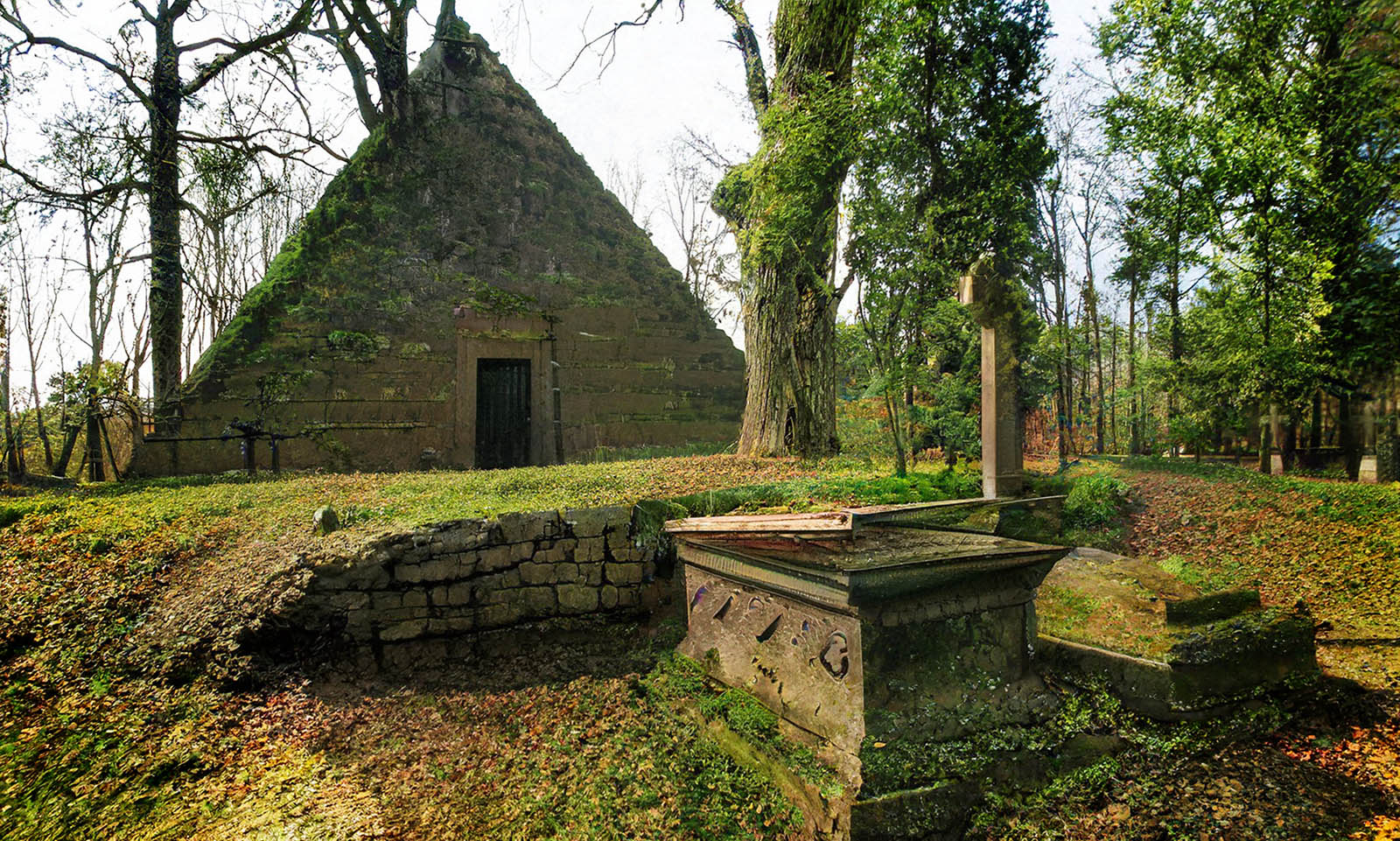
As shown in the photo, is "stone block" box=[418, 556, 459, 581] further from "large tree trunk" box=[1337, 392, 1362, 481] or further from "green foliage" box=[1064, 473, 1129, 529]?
"large tree trunk" box=[1337, 392, 1362, 481]

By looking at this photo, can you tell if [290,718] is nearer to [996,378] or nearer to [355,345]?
[996,378]

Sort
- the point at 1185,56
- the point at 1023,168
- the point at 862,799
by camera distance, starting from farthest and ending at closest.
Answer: the point at 1023,168
the point at 1185,56
the point at 862,799

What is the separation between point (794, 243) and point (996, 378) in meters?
3.14

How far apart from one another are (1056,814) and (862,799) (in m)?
0.99

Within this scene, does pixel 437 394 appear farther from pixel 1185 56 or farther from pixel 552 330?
pixel 1185 56

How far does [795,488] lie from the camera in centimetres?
594

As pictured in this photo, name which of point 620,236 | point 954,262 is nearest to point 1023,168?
point 954,262

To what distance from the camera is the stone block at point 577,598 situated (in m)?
5.23

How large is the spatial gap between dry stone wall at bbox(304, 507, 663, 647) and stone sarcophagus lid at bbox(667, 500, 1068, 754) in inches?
73.8

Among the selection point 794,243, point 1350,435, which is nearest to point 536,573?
point 794,243

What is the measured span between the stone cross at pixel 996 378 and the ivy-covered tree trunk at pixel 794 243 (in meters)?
2.51

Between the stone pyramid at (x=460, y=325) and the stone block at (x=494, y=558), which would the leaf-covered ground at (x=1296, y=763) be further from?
the stone pyramid at (x=460, y=325)

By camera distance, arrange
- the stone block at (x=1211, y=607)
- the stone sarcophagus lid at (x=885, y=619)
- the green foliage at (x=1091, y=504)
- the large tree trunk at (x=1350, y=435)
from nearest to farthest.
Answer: the stone sarcophagus lid at (x=885, y=619)
the stone block at (x=1211, y=607)
the large tree trunk at (x=1350, y=435)
the green foliage at (x=1091, y=504)

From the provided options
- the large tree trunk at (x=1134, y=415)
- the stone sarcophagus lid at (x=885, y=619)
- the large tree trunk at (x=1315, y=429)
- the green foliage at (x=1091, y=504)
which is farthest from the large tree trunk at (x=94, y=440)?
the large tree trunk at (x=1134, y=415)
